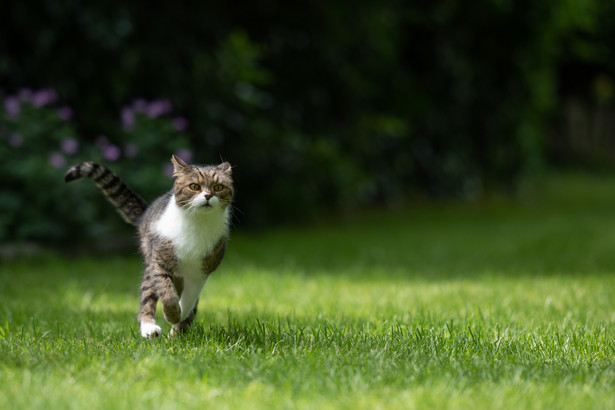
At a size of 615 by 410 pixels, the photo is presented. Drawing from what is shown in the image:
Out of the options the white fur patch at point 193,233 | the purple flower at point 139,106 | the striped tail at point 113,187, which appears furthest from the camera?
the purple flower at point 139,106

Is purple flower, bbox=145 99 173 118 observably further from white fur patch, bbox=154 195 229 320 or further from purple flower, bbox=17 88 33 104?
white fur patch, bbox=154 195 229 320

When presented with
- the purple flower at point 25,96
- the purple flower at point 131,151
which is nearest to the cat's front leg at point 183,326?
the purple flower at point 131,151

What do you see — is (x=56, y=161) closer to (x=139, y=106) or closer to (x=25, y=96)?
(x=25, y=96)

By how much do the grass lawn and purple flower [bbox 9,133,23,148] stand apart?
1.34m

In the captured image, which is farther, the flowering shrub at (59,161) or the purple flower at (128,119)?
the purple flower at (128,119)

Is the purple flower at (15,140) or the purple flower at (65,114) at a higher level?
the purple flower at (65,114)

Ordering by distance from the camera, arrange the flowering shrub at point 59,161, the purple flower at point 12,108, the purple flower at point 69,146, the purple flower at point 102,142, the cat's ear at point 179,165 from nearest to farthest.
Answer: the cat's ear at point 179,165, the flowering shrub at point 59,161, the purple flower at point 69,146, the purple flower at point 12,108, the purple flower at point 102,142

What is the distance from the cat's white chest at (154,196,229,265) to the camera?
416 cm

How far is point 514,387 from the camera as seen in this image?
3176mm

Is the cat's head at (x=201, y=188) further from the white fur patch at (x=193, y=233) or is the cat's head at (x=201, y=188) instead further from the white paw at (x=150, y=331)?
the white paw at (x=150, y=331)

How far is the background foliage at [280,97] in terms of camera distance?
8750 millimetres

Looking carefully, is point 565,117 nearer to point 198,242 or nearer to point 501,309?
point 501,309

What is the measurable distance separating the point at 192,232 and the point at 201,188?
24 cm

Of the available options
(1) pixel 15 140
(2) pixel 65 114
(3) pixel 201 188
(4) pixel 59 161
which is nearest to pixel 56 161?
(4) pixel 59 161
